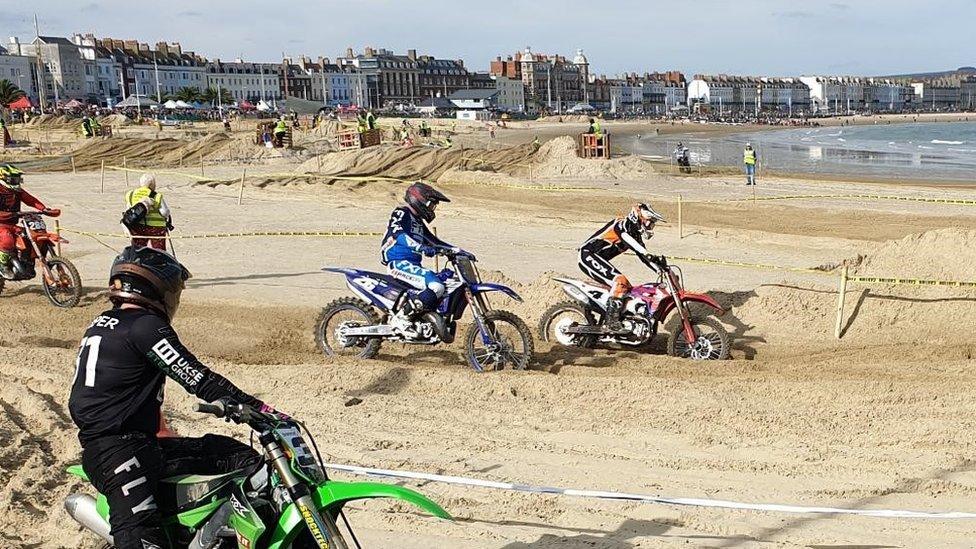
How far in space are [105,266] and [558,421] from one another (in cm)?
1121

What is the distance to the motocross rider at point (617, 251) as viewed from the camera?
10.1 meters

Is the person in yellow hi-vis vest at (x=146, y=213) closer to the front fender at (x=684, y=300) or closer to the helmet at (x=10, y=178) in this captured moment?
the helmet at (x=10, y=178)

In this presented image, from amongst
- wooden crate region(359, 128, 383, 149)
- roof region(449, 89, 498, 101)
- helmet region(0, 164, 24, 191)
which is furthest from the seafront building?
helmet region(0, 164, 24, 191)

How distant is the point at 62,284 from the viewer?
12.8 metres

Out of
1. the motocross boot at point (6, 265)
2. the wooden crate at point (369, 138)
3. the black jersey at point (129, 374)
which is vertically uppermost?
the wooden crate at point (369, 138)

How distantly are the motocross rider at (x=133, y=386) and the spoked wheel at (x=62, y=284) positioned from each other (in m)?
9.59

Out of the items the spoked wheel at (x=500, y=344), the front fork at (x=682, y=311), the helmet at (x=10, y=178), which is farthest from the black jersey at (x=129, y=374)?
the helmet at (x=10, y=178)

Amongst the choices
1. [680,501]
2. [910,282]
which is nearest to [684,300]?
[910,282]

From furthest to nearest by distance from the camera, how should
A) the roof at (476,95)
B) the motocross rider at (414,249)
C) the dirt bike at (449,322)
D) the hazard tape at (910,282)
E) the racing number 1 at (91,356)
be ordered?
1. the roof at (476,95)
2. the hazard tape at (910,282)
3. the motocross rider at (414,249)
4. the dirt bike at (449,322)
5. the racing number 1 at (91,356)

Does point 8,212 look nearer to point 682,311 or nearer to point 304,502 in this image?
point 682,311

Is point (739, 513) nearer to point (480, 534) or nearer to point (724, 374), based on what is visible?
point (480, 534)

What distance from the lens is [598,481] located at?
643cm

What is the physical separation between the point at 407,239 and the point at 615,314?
2.52m

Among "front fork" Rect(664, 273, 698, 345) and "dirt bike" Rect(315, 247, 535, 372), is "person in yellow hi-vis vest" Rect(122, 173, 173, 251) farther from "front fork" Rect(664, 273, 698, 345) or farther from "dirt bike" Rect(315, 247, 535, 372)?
"front fork" Rect(664, 273, 698, 345)
